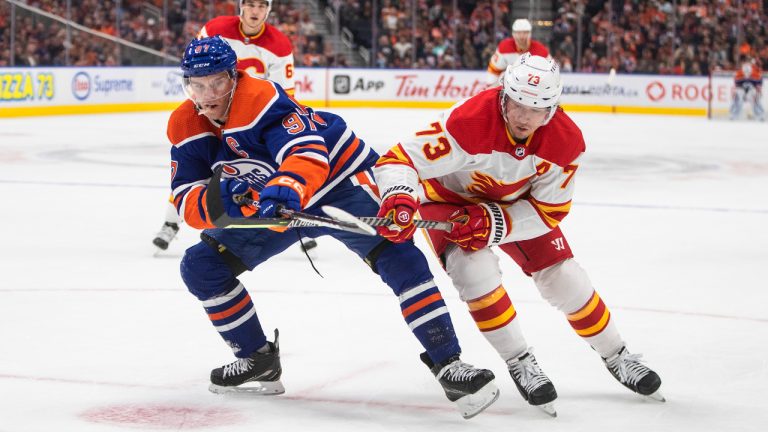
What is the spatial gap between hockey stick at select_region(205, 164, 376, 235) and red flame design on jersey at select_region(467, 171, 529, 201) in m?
0.46

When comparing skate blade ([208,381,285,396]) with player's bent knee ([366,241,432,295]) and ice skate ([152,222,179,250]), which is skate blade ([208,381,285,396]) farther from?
ice skate ([152,222,179,250])

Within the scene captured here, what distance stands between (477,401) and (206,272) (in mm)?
856

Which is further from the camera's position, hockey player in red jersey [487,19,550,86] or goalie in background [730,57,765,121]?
goalie in background [730,57,765,121]

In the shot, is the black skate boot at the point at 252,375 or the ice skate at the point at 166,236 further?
the ice skate at the point at 166,236

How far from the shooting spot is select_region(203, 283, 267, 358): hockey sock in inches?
130

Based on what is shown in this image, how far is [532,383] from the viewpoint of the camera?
321cm

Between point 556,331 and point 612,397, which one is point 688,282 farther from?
point 612,397

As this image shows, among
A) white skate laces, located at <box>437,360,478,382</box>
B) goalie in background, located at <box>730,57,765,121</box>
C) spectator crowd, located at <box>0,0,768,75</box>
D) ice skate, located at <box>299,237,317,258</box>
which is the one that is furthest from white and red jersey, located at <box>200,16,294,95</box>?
goalie in background, located at <box>730,57,765,121</box>

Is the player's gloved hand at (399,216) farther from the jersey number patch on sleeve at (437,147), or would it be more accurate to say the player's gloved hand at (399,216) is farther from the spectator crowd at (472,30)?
the spectator crowd at (472,30)

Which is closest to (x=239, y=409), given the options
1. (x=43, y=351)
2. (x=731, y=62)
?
(x=43, y=351)

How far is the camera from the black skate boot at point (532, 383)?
10.4 feet

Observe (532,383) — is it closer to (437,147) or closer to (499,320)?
(499,320)

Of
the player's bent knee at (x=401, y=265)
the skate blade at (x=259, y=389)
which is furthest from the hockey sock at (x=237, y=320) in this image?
the player's bent knee at (x=401, y=265)

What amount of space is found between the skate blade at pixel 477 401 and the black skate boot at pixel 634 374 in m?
0.50
